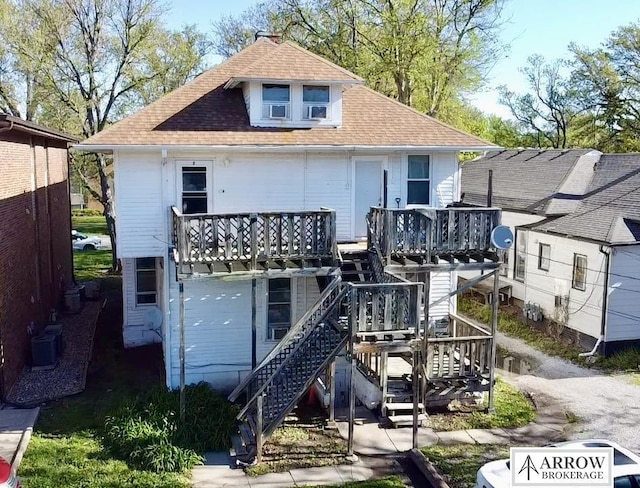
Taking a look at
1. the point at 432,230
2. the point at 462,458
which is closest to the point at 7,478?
the point at 462,458

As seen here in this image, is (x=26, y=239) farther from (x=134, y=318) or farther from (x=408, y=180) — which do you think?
(x=408, y=180)

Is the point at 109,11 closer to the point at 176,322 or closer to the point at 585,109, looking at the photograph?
the point at 176,322

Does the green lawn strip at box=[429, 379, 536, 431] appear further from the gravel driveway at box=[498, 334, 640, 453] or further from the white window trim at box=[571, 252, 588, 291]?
the white window trim at box=[571, 252, 588, 291]

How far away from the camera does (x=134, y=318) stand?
18594mm

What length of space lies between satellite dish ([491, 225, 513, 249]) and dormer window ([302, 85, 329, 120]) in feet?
17.5

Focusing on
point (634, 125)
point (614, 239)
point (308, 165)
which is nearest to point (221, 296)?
point (308, 165)

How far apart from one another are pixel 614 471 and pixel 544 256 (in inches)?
539

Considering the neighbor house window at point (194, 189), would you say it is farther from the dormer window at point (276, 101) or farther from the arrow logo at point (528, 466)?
the arrow logo at point (528, 466)

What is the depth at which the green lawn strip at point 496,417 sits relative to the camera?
46.1 feet

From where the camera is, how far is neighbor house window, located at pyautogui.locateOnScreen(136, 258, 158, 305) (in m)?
18.6

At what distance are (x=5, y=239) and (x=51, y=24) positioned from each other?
1631 cm

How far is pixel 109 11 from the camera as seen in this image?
29.5 metres

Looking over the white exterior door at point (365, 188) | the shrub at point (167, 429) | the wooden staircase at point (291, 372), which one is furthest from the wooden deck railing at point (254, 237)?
the shrub at point (167, 429)

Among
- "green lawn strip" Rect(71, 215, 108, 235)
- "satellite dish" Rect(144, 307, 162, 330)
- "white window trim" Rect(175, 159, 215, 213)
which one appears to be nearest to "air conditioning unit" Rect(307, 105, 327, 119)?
"white window trim" Rect(175, 159, 215, 213)
